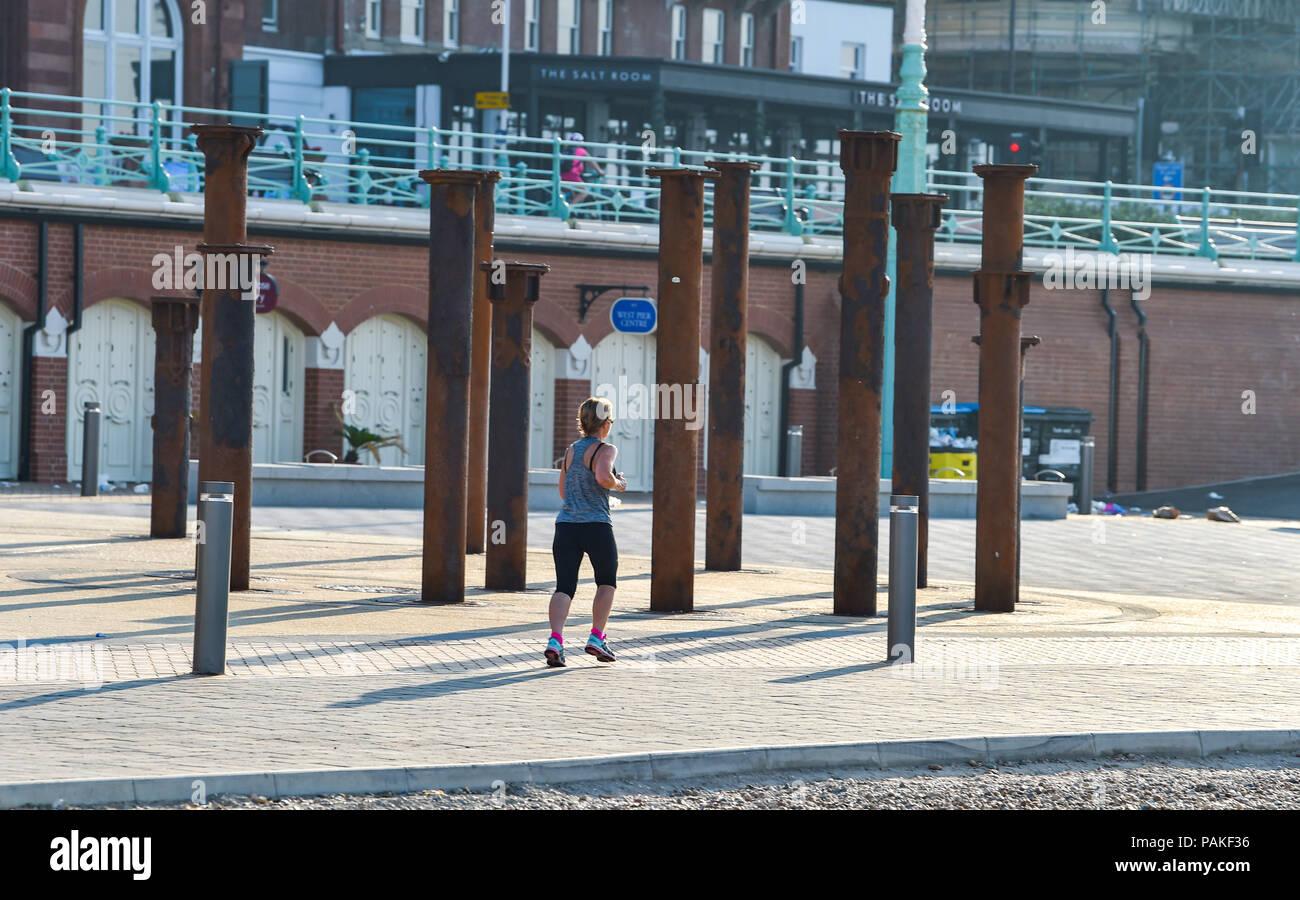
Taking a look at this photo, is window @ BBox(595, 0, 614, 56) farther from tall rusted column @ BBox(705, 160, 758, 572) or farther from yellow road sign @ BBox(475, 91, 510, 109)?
tall rusted column @ BBox(705, 160, 758, 572)

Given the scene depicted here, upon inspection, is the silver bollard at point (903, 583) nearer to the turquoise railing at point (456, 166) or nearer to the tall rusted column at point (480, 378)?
the tall rusted column at point (480, 378)

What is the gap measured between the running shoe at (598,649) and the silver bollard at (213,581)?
1.88m

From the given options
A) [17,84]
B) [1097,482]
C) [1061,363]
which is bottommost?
[1097,482]

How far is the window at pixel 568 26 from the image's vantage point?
143ft

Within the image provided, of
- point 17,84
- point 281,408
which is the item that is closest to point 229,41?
point 17,84

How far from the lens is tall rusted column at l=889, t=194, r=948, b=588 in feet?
45.8

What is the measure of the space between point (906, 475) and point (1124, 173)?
35351 millimetres

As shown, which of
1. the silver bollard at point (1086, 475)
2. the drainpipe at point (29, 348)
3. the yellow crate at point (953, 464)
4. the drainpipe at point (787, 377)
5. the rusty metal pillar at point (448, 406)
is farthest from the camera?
the drainpipe at point (787, 377)

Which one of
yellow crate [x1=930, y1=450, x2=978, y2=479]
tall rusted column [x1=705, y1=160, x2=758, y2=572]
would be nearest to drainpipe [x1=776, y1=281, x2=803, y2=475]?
yellow crate [x1=930, y1=450, x2=978, y2=479]

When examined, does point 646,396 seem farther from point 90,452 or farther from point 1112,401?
point 90,452

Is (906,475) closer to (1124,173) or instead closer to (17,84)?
(17,84)

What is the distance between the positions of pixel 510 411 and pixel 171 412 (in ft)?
14.9

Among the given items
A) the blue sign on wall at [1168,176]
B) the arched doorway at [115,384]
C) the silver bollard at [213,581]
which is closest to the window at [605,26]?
the blue sign on wall at [1168,176]
